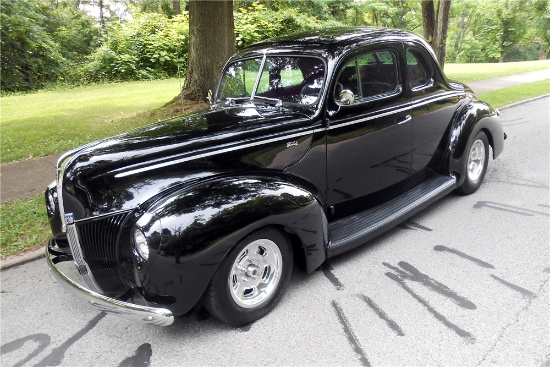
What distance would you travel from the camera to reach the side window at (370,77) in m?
3.65

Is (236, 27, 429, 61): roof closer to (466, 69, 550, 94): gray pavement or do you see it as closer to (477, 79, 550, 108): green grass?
(477, 79, 550, 108): green grass

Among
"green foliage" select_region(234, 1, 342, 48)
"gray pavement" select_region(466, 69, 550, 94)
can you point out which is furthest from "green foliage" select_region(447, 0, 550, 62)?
"gray pavement" select_region(466, 69, 550, 94)

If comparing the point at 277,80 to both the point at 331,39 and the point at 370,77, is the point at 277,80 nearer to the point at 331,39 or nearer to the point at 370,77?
the point at 331,39

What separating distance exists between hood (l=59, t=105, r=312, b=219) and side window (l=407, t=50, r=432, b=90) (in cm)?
146

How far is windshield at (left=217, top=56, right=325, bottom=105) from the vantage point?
3566 mm

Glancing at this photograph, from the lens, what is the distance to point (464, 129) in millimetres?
4688

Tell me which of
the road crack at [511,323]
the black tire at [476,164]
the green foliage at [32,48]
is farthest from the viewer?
the green foliage at [32,48]

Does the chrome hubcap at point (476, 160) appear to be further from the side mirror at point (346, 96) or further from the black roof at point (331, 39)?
the side mirror at point (346, 96)

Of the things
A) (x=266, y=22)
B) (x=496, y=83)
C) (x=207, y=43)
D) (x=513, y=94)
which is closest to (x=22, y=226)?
(x=207, y=43)

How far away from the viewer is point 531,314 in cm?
289

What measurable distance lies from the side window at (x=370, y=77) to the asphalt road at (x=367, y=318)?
→ 1436 mm

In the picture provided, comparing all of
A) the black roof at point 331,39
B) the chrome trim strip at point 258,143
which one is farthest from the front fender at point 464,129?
the black roof at point 331,39

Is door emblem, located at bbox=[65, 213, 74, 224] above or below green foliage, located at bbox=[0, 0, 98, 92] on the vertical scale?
below

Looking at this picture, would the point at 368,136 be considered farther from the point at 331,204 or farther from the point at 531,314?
the point at 531,314
